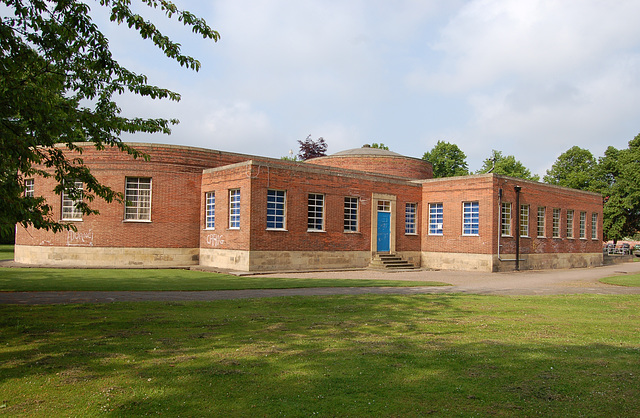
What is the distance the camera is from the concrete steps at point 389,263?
2619 centimetres

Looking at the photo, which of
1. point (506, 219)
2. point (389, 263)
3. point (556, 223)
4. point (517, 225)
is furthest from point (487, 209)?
point (556, 223)

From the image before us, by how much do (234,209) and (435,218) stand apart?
11935mm

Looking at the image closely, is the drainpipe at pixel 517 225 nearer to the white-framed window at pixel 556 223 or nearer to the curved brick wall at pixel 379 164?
the white-framed window at pixel 556 223

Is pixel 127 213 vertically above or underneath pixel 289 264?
above

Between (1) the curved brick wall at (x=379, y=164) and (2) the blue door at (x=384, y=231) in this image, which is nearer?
(2) the blue door at (x=384, y=231)

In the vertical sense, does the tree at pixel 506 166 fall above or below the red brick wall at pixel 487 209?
above

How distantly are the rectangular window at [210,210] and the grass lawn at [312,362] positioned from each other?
46.8 feet

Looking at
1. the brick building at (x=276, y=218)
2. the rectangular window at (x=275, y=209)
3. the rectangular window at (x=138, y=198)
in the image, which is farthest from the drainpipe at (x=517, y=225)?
the rectangular window at (x=138, y=198)

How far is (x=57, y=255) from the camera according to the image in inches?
975

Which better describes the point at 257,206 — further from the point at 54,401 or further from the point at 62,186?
the point at 54,401

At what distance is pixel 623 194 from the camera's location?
1876 inches

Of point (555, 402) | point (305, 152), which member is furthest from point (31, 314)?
point (305, 152)

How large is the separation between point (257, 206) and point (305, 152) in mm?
36041

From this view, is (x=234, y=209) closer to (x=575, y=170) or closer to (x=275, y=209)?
(x=275, y=209)
